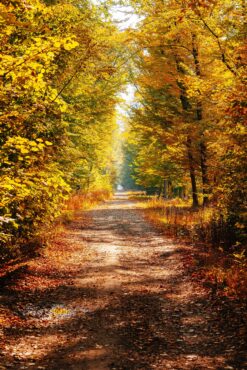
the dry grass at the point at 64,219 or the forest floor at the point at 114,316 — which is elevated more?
the dry grass at the point at 64,219

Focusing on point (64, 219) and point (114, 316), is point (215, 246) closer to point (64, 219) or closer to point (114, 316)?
point (114, 316)

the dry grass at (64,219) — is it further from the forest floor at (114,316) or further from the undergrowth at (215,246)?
the undergrowth at (215,246)

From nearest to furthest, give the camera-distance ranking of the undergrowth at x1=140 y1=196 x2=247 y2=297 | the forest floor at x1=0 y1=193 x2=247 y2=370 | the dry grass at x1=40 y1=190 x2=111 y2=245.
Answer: the forest floor at x1=0 y1=193 x2=247 y2=370 → the undergrowth at x1=140 y1=196 x2=247 y2=297 → the dry grass at x1=40 y1=190 x2=111 y2=245

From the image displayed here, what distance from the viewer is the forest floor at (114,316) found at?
4.87 meters

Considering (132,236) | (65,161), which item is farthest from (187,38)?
(132,236)

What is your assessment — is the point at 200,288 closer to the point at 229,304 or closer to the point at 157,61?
the point at 229,304

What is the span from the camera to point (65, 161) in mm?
13742

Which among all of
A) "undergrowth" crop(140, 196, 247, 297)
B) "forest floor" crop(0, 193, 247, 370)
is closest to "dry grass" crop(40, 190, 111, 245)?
"forest floor" crop(0, 193, 247, 370)

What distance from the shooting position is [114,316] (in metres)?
6.39

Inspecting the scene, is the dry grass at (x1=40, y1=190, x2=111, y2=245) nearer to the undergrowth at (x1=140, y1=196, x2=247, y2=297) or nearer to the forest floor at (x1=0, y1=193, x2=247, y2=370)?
the forest floor at (x1=0, y1=193, x2=247, y2=370)

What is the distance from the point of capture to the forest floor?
4871 millimetres

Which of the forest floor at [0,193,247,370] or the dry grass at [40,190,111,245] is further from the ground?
the dry grass at [40,190,111,245]

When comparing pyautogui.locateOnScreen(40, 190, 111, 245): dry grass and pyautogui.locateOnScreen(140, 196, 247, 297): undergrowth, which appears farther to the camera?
pyautogui.locateOnScreen(40, 190, 111, 245): dry grass

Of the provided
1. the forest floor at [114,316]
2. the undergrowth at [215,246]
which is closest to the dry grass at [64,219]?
the forest floor at [114,316]
